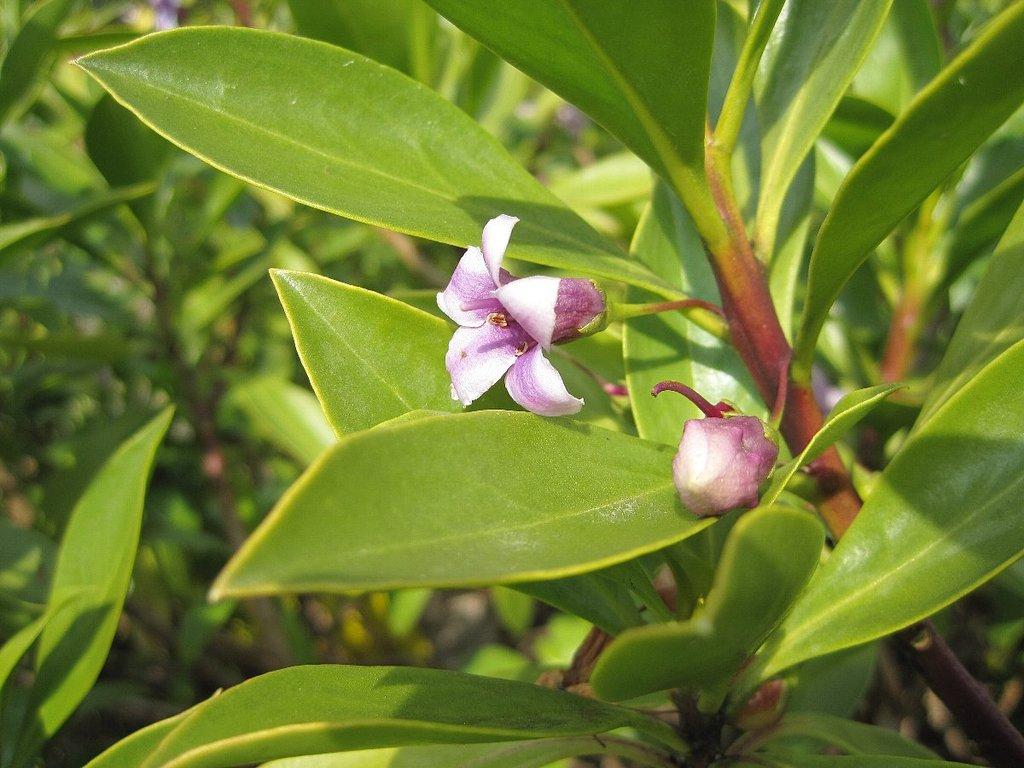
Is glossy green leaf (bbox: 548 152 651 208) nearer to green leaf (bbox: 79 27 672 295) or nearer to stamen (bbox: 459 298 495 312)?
green leaf (bbox: 79 27 672 295)

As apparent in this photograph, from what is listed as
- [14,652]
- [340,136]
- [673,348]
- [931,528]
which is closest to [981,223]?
[673,348]

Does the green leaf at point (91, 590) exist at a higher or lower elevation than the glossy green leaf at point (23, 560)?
higher

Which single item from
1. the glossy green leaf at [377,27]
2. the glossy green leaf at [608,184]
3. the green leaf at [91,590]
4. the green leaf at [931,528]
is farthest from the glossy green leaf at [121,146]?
the green leaf at [931,528]

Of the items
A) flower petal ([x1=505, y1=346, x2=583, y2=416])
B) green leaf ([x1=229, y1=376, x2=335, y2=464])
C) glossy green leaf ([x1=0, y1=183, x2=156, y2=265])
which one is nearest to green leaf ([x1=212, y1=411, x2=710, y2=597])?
flower petal ([x1=505, y1=346, x2=583, y2=416])

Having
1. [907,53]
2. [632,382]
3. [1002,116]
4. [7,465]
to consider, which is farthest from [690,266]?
[7,465]

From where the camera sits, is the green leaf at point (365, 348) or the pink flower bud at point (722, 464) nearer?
the pink flower bud at point (722, 464)

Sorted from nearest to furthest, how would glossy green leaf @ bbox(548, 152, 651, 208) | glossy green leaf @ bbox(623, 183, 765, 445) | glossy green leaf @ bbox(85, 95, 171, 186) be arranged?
glossy green leaf @ bbox(623, 183, 765, 445), glossy green leaf @ bbox(85, 95, 171, 186), glossy green leaf @ bbox(548, 152, 651, 208)

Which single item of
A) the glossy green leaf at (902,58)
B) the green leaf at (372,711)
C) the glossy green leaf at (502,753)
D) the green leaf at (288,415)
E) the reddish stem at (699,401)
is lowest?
the green leaf at (288,415)

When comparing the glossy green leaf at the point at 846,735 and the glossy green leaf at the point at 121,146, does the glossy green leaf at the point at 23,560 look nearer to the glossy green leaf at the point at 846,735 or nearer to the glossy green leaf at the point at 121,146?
the glossy green leaf at the point at 121,146
